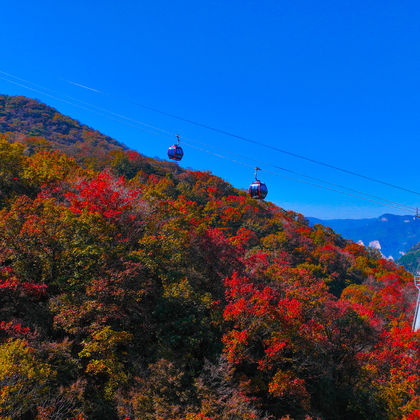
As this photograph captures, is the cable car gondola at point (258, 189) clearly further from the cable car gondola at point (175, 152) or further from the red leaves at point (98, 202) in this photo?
the red leaves at point (98, 202)

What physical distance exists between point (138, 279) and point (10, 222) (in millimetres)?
6172

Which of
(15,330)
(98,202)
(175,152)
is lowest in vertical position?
(15,330)

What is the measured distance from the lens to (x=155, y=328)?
12977mm

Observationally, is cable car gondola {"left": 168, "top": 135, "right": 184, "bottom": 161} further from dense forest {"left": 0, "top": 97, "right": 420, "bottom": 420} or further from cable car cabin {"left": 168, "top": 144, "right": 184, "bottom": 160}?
dense forest {"left": 0, "top": 97, "right": 420, "bottom": 420}

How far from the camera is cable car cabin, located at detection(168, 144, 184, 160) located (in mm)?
21000

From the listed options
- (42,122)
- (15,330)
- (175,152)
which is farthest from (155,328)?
(42,122)

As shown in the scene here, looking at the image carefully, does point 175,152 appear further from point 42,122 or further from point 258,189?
point 42,122

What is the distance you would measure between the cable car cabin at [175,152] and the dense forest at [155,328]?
3.70 m

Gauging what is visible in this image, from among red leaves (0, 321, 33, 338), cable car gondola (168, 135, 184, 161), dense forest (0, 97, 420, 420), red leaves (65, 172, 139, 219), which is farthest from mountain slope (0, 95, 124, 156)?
red leaves (0, 321, 33, 338)

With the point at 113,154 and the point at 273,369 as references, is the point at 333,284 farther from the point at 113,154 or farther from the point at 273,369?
the point at 113,154

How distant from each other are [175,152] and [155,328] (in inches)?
506

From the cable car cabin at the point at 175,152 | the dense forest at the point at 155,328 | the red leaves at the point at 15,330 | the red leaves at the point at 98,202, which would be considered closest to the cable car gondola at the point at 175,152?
the cable car cabin at the point at 175,152

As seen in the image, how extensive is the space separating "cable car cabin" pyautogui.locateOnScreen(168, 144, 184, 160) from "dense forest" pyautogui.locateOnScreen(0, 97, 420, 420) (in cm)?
370

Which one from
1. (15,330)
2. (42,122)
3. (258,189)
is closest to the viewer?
(15,330)
